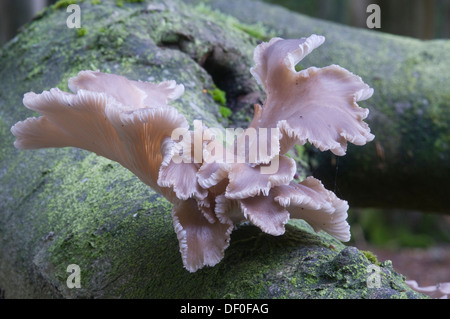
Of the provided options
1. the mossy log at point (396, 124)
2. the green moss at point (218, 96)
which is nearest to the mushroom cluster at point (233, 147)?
the green moss at point (218, 96)

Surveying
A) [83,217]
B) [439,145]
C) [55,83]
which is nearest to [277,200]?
[83,217]

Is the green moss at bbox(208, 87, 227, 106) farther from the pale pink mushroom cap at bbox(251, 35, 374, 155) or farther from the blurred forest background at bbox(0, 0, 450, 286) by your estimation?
the blurred forest background at bbox(0, 0, 450, 286)

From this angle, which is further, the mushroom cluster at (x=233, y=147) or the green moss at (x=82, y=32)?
the green moss at (x=82, y=32)

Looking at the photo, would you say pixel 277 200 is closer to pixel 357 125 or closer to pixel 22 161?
pixel 357 125

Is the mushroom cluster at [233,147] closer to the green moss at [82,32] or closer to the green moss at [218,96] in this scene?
the green moss at [218,96]

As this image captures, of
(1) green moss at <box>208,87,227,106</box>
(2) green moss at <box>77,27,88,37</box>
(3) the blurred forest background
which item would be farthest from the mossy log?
(3) the blurred forest background

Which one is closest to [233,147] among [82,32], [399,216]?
[82,32]
